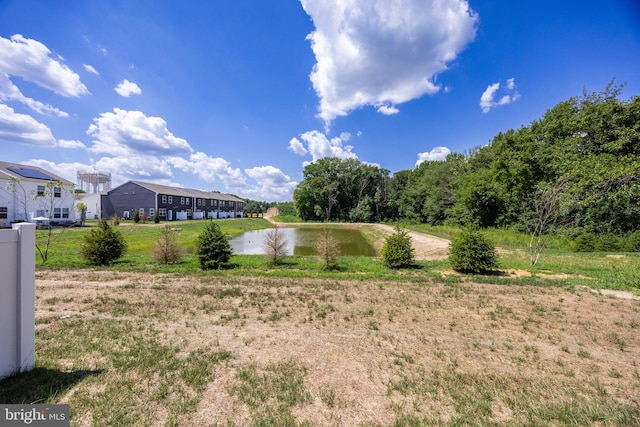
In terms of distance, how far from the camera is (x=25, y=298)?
10.2 ft

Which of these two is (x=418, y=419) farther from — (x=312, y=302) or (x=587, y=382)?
(x=312, y=302)

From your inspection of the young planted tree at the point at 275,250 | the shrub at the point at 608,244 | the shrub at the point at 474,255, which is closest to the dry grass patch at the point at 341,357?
the shrub at the point at 474,255

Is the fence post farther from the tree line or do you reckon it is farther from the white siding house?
the white siding house

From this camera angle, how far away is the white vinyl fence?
9.82ft

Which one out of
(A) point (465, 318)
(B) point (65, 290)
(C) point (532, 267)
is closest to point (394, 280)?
(A) point (465, 318)

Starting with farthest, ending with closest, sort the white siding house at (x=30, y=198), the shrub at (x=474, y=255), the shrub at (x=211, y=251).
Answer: the white siding house at (x=30, y=198)
the shrub at (x=211, y=251)
the shrub at (x=474, y=255)

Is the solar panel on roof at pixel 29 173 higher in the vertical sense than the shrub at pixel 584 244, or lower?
higher

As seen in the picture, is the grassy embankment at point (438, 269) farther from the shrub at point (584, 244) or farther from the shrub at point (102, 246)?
the shrub at point (584, 244)

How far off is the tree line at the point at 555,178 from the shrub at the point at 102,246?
16.3 m

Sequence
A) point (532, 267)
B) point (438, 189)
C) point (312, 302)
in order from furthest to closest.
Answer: point (438, 189)
point (532, 267)
point (312, 302)

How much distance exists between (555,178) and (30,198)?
45.4 metres

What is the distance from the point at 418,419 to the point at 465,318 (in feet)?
12.0

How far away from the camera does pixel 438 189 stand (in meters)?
38.4

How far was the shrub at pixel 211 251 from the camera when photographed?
10.1m
